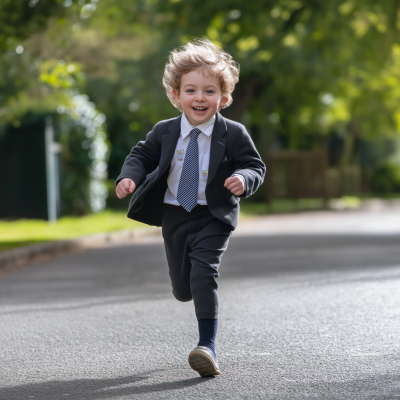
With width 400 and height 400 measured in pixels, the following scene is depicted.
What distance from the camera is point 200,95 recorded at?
13.0 feet

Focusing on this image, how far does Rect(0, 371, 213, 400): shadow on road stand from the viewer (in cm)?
344

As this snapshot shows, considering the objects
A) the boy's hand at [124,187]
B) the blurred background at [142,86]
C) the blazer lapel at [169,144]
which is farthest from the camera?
the blurred background at [142,86]

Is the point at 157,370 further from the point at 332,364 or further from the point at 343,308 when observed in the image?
the point at 343,308

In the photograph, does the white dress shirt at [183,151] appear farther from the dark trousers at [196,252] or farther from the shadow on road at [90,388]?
the shadow on road at [90,388]

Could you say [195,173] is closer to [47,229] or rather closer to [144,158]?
[144,158]

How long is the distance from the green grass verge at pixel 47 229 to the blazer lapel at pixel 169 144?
6.28 m

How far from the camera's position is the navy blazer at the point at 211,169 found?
3.90 metres

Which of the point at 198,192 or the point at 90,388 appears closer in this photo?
the point at 90,388

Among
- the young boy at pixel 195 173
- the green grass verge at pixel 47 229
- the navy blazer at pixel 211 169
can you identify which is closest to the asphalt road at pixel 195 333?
the young boy at pixel 195 173

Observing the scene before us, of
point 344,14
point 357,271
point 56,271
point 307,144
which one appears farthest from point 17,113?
point 307,144

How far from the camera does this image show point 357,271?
7.91 m

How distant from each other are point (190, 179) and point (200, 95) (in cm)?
45

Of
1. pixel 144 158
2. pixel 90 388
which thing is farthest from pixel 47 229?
pixel 90 388

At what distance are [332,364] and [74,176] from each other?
14.6m
